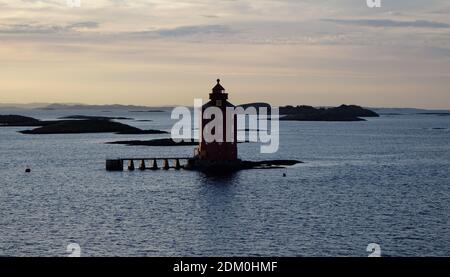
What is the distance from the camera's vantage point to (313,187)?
62.2 meters

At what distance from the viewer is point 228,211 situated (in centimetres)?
4788

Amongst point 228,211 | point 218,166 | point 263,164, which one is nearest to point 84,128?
point 263,164

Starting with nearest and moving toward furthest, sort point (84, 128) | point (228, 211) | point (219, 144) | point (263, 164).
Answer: point (228, 211) < point (219, 144) < point (263, 164) < point (84, 128)

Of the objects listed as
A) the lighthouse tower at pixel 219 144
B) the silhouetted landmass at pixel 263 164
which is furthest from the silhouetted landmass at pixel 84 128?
the lighthouse tower at pixel 219 144

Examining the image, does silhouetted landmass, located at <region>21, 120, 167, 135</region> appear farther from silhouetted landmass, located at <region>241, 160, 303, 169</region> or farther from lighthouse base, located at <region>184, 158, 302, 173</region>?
lighthouse base, located at <region>184, 158, 302, 173</region>

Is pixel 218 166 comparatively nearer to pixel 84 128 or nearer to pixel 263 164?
pixel 263 164

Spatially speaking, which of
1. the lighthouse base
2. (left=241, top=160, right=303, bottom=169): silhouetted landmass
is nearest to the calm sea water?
the lighthouse base

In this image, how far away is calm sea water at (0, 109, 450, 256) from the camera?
112 ft

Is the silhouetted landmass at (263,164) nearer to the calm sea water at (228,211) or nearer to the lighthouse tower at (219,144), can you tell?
the calm sea water at (228,211)

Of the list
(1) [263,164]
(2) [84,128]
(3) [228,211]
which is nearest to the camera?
(3) [228,211]

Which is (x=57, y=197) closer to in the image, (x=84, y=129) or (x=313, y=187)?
(x=313, y=187)
